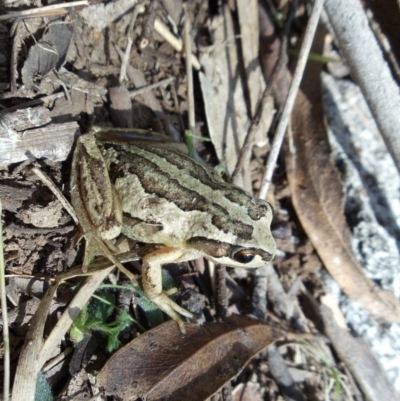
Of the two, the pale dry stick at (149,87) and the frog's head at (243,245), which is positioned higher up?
the pale dry stick at (149,87)

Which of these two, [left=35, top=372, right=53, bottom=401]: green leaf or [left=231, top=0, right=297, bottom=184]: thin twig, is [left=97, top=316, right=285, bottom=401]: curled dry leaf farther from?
[left=231, top=0, right=297, bottom=184]: thin twig

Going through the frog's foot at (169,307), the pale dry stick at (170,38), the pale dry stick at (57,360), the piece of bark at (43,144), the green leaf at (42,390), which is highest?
the pale dry stick at (170,38)

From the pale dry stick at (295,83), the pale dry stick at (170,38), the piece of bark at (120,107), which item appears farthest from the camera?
the pale dry stick at (170,38)

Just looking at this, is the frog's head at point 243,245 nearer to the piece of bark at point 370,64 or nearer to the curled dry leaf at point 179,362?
the curled dry leaf at point 179,362

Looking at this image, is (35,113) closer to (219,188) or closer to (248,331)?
(219,188)

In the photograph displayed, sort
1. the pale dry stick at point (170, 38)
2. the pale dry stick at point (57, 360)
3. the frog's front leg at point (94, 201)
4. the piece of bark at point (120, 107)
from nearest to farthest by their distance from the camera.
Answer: the pale dry stick at point (57, 360)
the frog's front leg at point (94, 201)
the piece of bark at point (120, 107)
the pale dry stick at point (170, 38)

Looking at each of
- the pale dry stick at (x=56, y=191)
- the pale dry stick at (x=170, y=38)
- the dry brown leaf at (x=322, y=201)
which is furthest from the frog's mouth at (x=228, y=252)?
the pale dry stick at (x=170, y=38)

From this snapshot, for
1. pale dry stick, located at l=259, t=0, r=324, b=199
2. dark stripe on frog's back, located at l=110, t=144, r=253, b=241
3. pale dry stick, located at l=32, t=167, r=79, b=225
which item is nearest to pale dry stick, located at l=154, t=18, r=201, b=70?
pale dry stick, located at l=259, t=0, r=324, b=199
